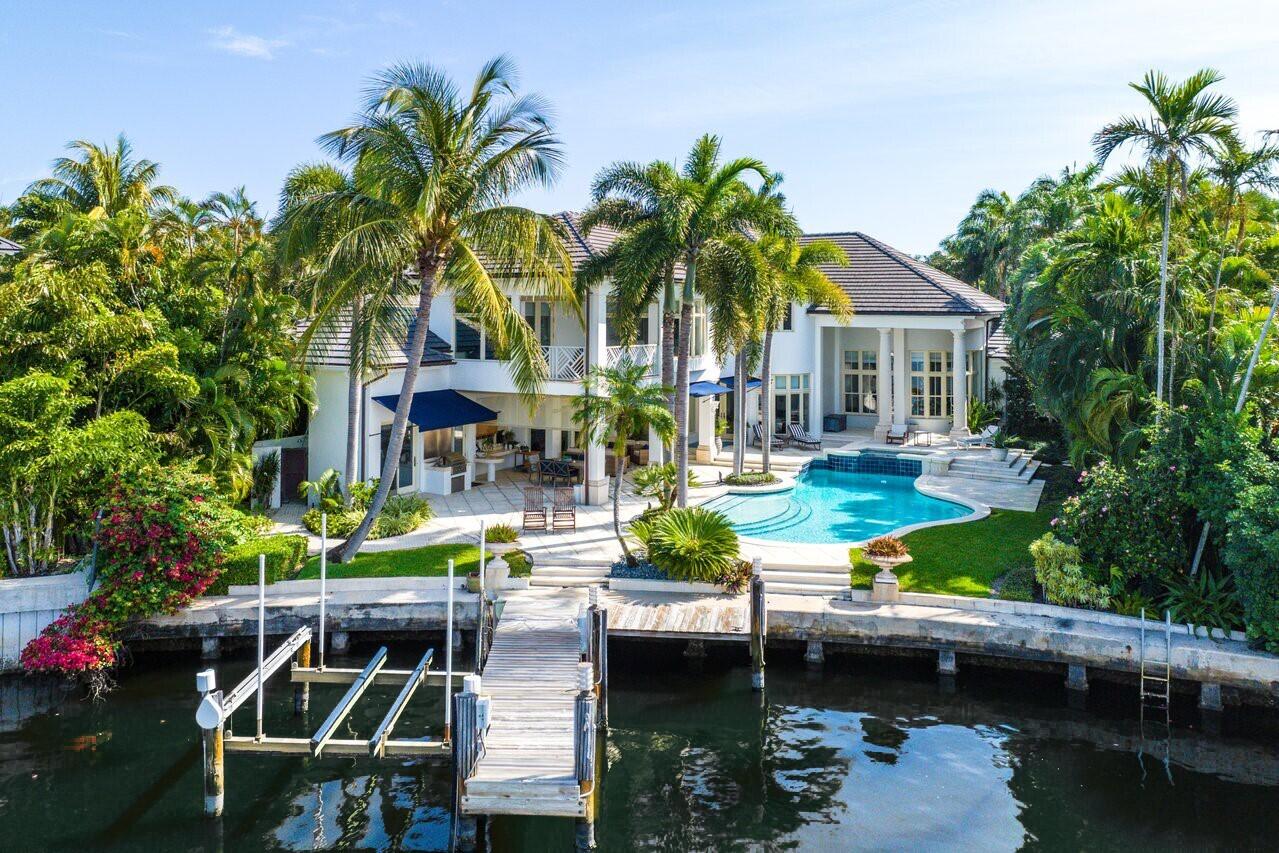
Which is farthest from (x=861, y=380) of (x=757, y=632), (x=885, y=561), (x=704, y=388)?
(x=757, y=632)

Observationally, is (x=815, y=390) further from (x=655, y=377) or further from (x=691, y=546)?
(x=691, y=546)

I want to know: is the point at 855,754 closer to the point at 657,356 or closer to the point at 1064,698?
the point at 1064,698

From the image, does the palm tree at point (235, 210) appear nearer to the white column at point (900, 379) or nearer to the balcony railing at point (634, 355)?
the balcony railing at point (634, 355)

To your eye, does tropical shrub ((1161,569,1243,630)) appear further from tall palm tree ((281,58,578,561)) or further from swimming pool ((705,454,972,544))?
tall palm tree ((281,58,578,561))

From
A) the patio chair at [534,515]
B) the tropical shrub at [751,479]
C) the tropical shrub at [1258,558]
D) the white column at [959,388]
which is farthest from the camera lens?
the white column at [959,388]

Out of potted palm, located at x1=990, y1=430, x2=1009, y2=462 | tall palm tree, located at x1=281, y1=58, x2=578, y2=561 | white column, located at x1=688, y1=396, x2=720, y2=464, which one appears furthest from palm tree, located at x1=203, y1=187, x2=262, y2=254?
potted palm, located at x1=990, y1=430, x2=1009, y2=462

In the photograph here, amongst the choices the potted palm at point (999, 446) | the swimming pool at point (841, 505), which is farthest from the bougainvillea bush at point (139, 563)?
the potted palm at point (999, 446)
